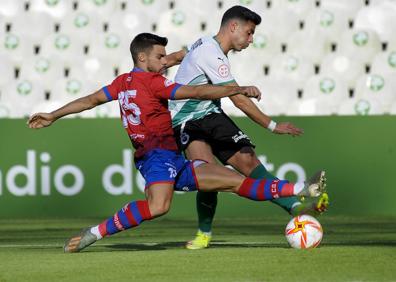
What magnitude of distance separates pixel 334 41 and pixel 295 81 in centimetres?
116

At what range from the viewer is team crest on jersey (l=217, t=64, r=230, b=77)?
7.68m

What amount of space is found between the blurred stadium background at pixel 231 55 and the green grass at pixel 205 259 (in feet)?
24.7

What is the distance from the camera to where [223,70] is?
769 cm

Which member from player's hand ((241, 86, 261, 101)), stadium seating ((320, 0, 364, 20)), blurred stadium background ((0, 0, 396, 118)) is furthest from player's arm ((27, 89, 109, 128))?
stadium seating ((320, 0, 364, 20))

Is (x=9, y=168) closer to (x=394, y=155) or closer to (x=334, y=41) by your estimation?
(x=394, y=155)

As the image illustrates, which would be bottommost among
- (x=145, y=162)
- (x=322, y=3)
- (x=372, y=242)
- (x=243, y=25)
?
(x=372, y=242)

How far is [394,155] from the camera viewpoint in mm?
13422

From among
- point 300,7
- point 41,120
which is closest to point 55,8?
point 300,7

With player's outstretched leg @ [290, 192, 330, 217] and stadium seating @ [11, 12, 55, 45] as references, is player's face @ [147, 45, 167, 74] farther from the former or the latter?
stadium seating @ [11, 12, 55, 45]

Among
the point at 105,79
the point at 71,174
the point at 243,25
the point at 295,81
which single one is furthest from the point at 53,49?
the point at 243,25

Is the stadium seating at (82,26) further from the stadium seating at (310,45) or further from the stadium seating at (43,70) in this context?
the stadium seating at (310,45)

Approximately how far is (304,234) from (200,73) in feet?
4.99

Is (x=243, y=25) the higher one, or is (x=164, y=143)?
(x=243, y=25)

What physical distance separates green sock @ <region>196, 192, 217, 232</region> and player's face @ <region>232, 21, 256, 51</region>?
117cm
